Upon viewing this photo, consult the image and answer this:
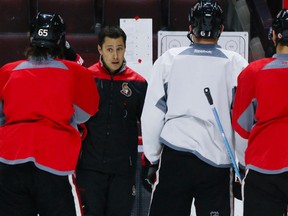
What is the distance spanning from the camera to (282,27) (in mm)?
3266

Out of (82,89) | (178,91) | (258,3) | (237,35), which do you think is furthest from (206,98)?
(258,3)

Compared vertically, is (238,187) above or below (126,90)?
below

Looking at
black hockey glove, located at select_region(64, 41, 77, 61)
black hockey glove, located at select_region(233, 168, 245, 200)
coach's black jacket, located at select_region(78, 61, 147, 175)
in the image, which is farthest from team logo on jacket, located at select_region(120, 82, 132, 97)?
Answer: black hockey glove, located at select_region(233, 168, 245, 200)

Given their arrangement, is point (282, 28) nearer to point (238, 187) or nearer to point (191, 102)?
point (191, 102)

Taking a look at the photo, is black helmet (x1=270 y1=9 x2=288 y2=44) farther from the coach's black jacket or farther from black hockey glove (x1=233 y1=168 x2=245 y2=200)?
the coach's black jacket

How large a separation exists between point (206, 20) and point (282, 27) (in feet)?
1.11

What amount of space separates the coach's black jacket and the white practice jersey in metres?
0.48

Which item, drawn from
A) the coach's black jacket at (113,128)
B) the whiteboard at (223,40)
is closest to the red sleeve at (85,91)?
the coach's black jacket at (113,128)

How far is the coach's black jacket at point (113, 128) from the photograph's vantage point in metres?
3.86

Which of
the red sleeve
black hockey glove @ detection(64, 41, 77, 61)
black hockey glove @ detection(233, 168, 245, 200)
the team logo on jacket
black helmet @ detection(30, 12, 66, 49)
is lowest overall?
black hockey glove @ detection(233, 168, 245, 200)

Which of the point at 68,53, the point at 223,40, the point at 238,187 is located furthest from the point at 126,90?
the point at 223,40

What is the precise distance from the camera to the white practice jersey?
330cm

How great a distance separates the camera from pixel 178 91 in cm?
333

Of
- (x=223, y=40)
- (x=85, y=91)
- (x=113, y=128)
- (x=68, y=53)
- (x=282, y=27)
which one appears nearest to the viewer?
(x=282, y=27)
